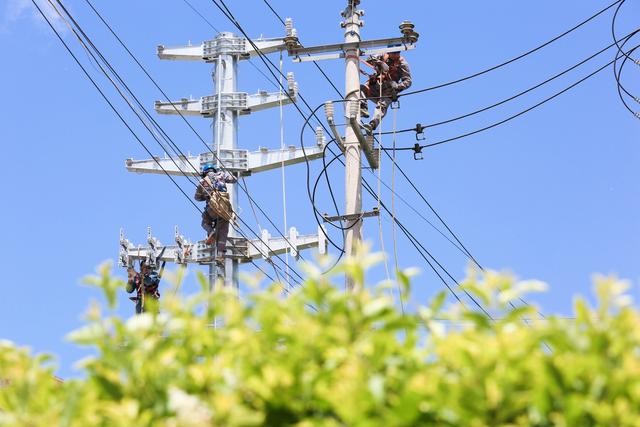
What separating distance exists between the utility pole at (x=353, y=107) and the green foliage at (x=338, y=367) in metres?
10.3

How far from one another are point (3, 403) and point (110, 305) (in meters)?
0.43

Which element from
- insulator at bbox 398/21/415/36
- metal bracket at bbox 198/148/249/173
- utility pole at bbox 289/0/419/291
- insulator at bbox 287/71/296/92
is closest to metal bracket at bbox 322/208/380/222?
utility pole at bbox 289/0/419/291

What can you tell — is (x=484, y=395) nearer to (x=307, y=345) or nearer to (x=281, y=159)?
(x=307, y=345)

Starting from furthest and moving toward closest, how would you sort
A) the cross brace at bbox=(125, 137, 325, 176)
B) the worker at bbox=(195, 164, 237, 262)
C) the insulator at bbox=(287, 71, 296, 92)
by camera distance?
1. the cross brace at bbox=(125, 137, 325, 176)
2. the insulator at bbox=(287, 71, 296, 92)
3. the worker at bbox=(195, 164, 237, 262)

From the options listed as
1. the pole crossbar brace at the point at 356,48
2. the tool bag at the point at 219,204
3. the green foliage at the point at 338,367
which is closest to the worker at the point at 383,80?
the pole crossbar brace at the point at 356,48

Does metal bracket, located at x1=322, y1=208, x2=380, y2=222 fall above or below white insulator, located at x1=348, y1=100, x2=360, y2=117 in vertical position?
below

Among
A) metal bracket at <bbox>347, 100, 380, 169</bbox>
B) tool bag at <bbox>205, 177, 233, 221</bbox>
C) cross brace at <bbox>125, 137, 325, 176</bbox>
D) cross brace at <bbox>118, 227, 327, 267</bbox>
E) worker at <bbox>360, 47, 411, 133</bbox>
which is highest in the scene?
cross brace at <bbox>125, 137, 325, 176</bbox>

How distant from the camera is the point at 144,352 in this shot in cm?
296

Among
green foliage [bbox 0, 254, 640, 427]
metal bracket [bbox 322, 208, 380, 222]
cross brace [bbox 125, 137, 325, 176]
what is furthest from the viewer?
cross brace [bbox 125, 137, 325, 176]

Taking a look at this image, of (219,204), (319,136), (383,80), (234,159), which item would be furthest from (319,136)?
(383,80)

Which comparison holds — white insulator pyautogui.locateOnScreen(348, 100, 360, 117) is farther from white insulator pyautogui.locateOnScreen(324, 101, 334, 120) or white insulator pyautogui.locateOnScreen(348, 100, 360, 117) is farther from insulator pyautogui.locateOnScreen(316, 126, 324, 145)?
insulator pyautogui.locateOnScreen(316, 126, 324, 145)

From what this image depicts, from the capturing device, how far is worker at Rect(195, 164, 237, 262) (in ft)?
81.6

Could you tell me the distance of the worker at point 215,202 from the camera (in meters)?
24.9

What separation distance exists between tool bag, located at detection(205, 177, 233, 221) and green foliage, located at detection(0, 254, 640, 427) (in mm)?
21917
